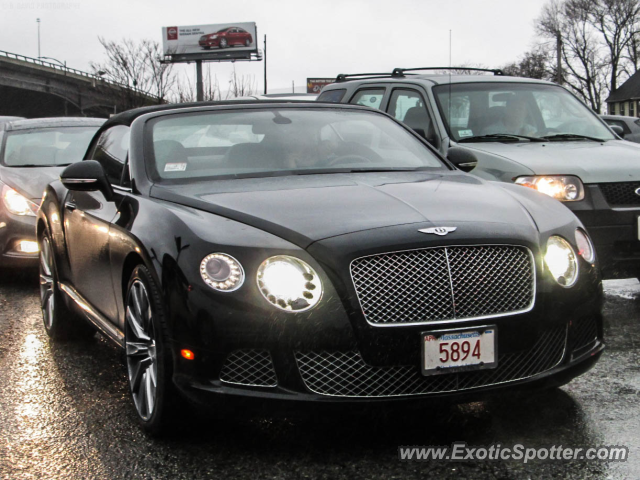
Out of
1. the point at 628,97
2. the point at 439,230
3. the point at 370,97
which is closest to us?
the point at 439,230

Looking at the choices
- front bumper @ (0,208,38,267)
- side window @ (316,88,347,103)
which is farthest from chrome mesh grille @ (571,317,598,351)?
front bumper @ (0,208,38,267)

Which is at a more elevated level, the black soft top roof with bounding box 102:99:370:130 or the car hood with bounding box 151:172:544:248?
the black soft top roof with bounding box 102:99:370:130

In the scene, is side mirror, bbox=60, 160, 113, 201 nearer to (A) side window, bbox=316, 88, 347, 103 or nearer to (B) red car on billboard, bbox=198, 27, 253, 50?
(A) side window, bbox=316, 88, 347, 103

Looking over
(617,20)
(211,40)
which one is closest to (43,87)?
(211,40)

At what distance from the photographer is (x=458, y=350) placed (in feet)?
11.5

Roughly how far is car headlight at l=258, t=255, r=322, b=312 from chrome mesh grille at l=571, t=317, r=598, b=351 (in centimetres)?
116

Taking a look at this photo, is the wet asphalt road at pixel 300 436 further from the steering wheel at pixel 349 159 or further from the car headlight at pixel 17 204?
the car headlight at pixel 17 204

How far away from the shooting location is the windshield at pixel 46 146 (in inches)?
382

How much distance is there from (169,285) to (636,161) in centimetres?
444

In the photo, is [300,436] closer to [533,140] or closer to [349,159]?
[349,159]

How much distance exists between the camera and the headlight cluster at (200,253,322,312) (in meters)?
3.43

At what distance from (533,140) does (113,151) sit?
3.61m

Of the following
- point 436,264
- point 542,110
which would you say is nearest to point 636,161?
point 542,110

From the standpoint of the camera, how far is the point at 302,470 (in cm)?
346
